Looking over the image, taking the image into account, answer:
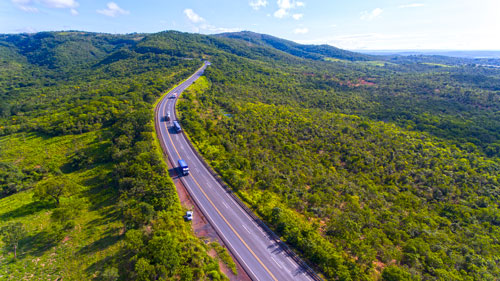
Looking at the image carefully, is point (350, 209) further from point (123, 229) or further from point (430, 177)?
point (123, 229)

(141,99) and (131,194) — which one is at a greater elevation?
(141,99)

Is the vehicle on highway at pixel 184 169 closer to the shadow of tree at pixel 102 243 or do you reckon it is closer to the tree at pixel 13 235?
the shadow of tree at pixel 102 243

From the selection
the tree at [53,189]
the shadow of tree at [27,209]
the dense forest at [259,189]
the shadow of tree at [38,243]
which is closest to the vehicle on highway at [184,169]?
the dense forest at [259,189]

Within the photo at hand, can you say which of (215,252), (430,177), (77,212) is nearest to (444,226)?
(430,177)

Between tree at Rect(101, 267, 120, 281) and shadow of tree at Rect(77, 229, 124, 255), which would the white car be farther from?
tree at Rect(101, 267, 120, 281)


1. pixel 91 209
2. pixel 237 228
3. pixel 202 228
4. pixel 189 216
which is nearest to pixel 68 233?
pixel 91 209

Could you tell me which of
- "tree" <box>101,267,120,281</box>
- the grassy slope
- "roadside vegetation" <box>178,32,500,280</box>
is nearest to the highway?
"roadside vegetation" <box>178,32,500,280</box>
